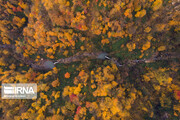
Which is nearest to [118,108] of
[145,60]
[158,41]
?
[145,60]

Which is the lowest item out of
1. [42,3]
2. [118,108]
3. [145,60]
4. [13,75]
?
[118,108]

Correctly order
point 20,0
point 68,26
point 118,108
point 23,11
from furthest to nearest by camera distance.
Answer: point 23,11
point 20,0
point 68,26
point 118,108

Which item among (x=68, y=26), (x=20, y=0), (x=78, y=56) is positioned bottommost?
(x=78, y=56)

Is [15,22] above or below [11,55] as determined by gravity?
above

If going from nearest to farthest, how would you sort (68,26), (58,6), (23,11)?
(58,6), (68,26), (23,11)

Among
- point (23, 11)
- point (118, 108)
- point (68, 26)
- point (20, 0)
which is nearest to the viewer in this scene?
point (118, 108)

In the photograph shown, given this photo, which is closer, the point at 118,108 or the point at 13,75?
the point at 118,108

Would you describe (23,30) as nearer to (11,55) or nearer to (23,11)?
(23,11)

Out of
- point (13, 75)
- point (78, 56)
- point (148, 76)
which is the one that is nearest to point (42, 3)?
point (78, 56)

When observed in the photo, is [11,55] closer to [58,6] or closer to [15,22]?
[15,22]
